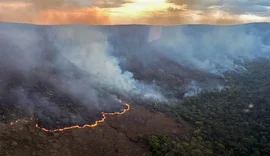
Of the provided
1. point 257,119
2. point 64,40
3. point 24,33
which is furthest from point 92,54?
point 257,119

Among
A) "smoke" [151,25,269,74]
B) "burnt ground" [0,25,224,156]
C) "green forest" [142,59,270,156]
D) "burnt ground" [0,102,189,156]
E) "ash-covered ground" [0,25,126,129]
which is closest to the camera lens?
"burnt ground" [0,102,189,156]

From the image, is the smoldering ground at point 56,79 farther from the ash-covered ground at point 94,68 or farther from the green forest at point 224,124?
the green forest at point 224,124

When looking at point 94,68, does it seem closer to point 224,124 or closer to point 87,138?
point 224,124

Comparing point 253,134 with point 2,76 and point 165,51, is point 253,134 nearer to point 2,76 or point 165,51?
point 2,76

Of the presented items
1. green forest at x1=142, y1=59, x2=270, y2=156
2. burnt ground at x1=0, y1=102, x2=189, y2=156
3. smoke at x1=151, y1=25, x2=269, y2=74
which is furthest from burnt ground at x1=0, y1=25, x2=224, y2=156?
smoke at x1=151, y1=25, x2=269, y2=74

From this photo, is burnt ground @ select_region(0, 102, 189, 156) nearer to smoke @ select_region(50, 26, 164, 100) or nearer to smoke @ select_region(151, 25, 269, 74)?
smoke @ select_region(50, 26, 164, 100)

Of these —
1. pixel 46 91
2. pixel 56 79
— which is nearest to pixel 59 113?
pixel 46 91

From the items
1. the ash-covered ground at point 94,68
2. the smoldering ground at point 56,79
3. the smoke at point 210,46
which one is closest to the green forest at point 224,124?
the ash-covered ground at point 94,68
